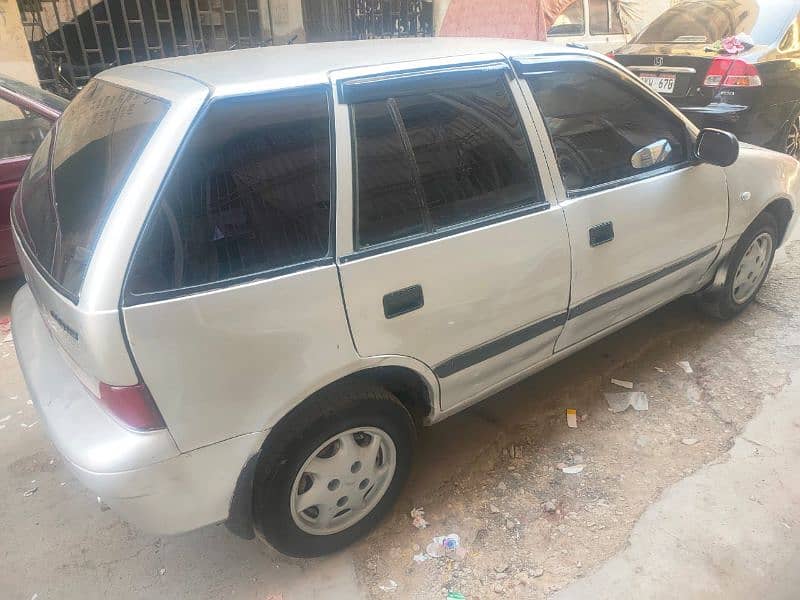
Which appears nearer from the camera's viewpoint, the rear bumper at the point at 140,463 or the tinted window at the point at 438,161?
the rear bumper at the point at 140,463

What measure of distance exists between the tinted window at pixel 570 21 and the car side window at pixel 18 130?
23.0 feet

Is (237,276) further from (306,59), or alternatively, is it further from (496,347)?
(496,347)

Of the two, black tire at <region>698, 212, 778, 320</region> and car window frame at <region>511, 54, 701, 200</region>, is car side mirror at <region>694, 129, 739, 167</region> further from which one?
black tire at <region>698, 212, 778, 320</region>

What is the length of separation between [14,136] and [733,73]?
5.75 meters

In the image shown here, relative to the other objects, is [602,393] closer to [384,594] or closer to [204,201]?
[384,594]

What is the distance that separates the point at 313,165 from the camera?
175 cm

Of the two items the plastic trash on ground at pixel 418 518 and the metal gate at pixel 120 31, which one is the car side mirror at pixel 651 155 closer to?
the plastic trash on ground at pixel 418 518

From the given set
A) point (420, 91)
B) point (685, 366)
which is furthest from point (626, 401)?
point (420, 91)

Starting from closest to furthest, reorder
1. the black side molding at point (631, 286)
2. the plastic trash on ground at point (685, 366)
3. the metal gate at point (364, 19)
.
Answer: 1. the black side molding at point (631, 286)
2. the plastic trash on ground at point (685, 366)
3. the metal gate at point (364, 19)

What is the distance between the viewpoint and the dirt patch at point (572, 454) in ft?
7.09

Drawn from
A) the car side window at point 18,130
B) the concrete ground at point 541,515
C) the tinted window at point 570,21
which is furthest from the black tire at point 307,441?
the tinted window at point 570,21

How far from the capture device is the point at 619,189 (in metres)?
2.50

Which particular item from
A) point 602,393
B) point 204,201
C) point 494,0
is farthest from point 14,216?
point 494,0

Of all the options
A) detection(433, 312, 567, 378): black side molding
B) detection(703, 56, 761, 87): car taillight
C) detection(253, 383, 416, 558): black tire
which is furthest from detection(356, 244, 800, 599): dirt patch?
detection(703, 56, 761, 87): car taillight
